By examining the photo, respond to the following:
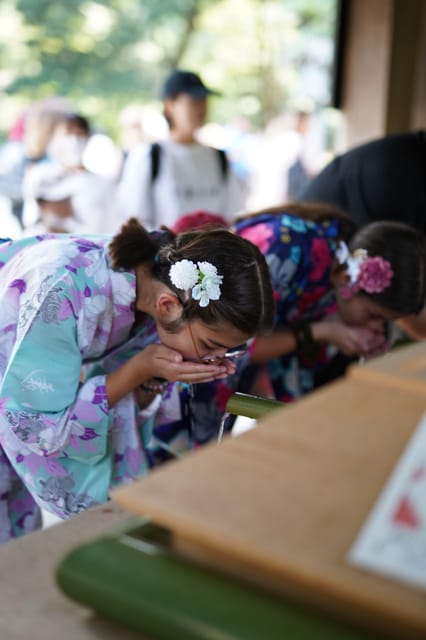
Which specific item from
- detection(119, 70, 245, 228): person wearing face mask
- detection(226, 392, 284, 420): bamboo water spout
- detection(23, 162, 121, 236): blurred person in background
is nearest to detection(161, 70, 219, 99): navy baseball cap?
detection(119, 70, 245, 228): person wearing face mask

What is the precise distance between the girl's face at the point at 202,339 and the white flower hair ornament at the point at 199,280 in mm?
54

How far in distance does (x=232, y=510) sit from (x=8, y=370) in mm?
768

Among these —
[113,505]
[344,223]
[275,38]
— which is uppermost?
[275,38]

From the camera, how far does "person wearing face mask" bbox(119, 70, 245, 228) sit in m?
3.42

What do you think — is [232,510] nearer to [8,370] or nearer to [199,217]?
[8,370]

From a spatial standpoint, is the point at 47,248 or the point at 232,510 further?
the point at 47,248

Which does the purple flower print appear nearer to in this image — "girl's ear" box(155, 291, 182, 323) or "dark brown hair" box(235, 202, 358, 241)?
"girl's ear" box(155, 291, 182, 323)

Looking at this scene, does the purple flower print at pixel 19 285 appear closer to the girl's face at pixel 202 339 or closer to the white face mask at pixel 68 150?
the girl's face at pixel 202 339

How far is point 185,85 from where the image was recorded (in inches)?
136

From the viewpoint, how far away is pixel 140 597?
0.69 m

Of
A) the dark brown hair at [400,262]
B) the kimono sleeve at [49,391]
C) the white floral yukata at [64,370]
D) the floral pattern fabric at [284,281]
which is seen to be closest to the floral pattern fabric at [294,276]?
the floral pattern fabric at [284,281]

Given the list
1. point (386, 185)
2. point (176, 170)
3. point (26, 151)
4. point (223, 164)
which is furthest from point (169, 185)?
point (386, 185)

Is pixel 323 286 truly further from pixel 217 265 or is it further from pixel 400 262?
pixel 217 265

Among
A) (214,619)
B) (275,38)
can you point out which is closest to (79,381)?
(214,619)
